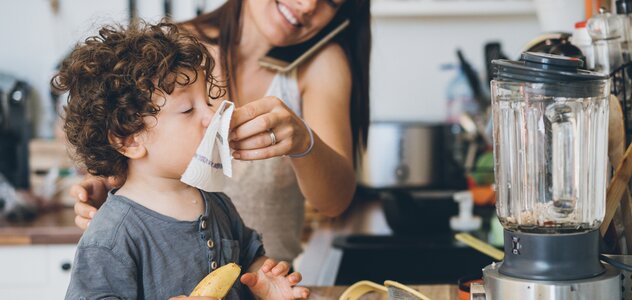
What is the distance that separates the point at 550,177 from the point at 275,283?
1.19 feet

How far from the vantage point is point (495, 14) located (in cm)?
293

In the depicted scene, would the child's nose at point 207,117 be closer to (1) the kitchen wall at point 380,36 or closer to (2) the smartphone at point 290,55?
(2) the smartphone at point 290,55

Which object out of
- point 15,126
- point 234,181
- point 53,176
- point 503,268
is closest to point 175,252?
point 503,268

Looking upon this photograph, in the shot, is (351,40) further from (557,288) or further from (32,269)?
(32,269)

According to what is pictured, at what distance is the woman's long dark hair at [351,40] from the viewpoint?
64.7 inches

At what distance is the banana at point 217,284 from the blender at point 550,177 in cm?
29

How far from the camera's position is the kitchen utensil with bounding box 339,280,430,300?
108 cm

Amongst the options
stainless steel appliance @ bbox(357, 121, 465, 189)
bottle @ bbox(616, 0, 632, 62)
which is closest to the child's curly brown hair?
bottle @ bbox(616, 0, 632, 62)

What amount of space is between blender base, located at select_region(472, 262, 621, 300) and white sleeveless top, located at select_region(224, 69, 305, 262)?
0.81m

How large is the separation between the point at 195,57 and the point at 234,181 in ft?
2.24

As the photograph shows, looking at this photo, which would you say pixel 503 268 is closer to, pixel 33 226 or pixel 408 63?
pixel 33 226

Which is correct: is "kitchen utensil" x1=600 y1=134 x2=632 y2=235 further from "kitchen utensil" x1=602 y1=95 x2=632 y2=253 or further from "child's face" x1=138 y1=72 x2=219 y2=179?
"child's face" x1=138 y1=72 x2=219 y2=179

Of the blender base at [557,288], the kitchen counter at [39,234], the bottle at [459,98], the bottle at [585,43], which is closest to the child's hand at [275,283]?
the blender base at [557,288]

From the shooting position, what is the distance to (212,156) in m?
0.96
